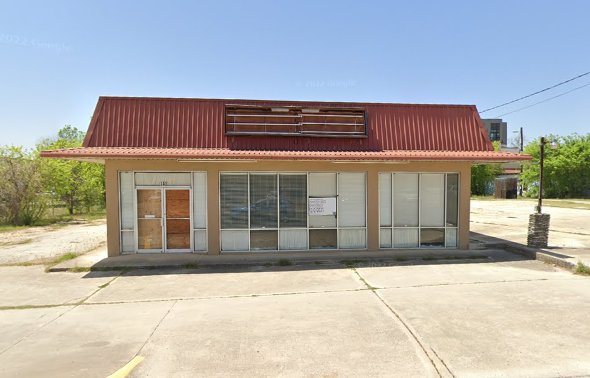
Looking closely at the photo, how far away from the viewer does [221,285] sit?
7.57m

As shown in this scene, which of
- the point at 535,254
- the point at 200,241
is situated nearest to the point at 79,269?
the point at 200,241

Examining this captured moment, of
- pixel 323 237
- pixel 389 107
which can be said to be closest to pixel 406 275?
pixel 323 237

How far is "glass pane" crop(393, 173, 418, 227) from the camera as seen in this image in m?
10.9

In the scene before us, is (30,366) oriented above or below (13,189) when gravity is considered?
below

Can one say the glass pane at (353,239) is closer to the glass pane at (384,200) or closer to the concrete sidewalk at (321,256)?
the concrete sidewalk at (321,256)

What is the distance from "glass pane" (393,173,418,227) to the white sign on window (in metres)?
2.10

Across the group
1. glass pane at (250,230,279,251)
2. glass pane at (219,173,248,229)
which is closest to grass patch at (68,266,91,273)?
glass pane at (219,173,248,229)

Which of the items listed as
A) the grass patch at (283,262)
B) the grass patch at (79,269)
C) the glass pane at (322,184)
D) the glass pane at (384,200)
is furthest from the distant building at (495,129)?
the grass patch at (79,269)

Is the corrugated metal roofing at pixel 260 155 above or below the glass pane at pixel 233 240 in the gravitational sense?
above

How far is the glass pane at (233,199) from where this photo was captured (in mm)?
10352

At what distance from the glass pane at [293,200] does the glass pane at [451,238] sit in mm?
4882

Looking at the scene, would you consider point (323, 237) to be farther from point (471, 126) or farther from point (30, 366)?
point (30, 366)

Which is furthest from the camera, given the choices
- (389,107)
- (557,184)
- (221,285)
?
(557,184)

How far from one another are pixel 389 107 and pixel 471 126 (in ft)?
9.62
